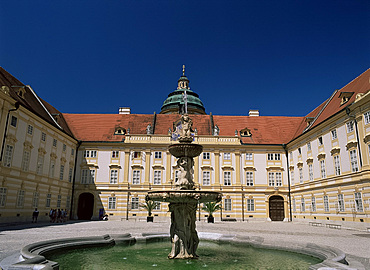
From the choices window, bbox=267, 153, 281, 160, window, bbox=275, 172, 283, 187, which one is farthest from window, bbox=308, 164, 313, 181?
window, bbox=267, 153, 281, 160

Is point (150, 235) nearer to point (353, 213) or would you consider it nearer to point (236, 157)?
point (353, 213)

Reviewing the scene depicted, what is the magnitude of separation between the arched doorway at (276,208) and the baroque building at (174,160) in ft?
0.38

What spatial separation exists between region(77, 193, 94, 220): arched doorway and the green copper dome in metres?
22.4

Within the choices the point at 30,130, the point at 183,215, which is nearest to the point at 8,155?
the point at 30,130

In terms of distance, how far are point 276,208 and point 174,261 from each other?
2840 centimetres

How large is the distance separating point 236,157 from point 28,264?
31.3 metres

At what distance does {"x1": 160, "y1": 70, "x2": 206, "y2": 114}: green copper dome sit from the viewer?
55625mm

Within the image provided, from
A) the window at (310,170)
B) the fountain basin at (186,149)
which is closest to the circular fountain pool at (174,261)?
the fountain basin at (186,149)

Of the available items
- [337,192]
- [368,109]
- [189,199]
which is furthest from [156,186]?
[189,199]

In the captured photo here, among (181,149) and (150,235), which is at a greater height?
(181,149)

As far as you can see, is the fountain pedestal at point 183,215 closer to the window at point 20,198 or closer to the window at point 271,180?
the window at point 20,198

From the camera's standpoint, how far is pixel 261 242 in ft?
42.9

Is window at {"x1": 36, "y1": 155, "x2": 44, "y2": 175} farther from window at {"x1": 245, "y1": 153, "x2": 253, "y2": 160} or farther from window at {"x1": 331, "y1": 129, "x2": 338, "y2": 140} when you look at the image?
window at {"x1": 331, "y1": 129, "x2": 338, "y2": 140}

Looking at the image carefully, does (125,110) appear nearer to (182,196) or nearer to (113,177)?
(113,177)
